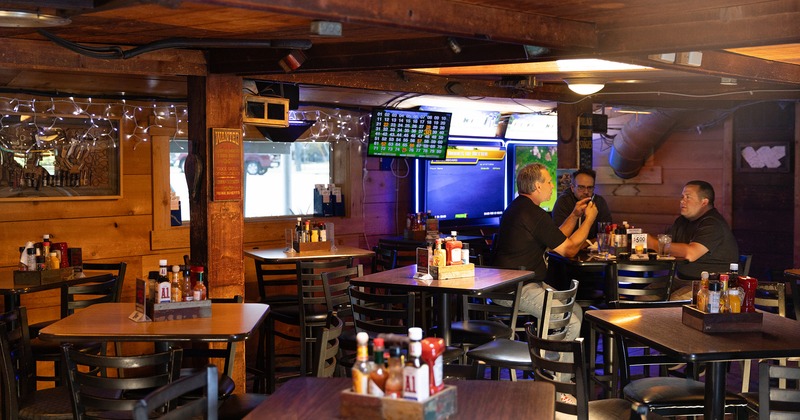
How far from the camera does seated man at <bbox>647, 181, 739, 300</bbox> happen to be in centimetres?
645

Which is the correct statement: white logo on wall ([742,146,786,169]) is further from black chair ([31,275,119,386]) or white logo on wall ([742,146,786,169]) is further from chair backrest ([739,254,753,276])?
black chair ([31,275,119,386])

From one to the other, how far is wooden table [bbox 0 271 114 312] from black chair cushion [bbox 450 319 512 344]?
7.96ft

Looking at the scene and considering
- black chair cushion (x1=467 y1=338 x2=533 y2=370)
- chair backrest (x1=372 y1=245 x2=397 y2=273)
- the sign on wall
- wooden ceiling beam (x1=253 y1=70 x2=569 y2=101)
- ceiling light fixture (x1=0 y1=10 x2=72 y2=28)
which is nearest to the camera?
ceiling light fixture (x1=0 y1=10 x2=72 y2=28)

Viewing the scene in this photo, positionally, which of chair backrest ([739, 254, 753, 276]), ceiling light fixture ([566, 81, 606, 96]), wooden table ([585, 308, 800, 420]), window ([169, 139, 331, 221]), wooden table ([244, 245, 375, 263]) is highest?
ceiling light fixture ([566, 81, 606, 96])

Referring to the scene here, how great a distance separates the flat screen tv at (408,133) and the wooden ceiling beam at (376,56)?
10.3 feet

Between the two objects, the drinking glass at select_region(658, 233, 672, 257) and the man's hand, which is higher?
the man's hand

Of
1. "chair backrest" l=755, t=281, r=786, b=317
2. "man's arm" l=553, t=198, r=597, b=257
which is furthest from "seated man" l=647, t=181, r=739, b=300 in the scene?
"chair backrest" l=755, t=281, r=786, b=317

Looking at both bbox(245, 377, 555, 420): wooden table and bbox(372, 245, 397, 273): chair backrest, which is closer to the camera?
bbox(245, 377, 555, 420): wooden table

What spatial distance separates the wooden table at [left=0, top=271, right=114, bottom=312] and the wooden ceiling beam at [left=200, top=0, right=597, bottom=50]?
3.34 meters

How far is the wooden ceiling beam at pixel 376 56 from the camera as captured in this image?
4.89 m

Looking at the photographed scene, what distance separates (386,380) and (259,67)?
313 centimetres

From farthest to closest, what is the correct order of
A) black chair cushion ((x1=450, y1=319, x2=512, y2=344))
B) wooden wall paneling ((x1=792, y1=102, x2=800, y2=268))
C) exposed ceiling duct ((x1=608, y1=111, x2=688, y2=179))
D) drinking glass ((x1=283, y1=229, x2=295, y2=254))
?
exposed ceiling duct ((x1=608, y1=111, x2=688, y2=179)), wooden wall paneling ((x1=792, y1=102, x2=800, y2=268)), drinking glass ((x1=283, y1=229, x2=295, y2=254)), black chair cushion ((x1=450, y1=319, x2=512, y2=344))

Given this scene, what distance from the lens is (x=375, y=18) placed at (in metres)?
3.24

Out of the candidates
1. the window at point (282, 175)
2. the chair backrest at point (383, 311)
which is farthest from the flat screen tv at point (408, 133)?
the chair backrest at point (383, 311)
